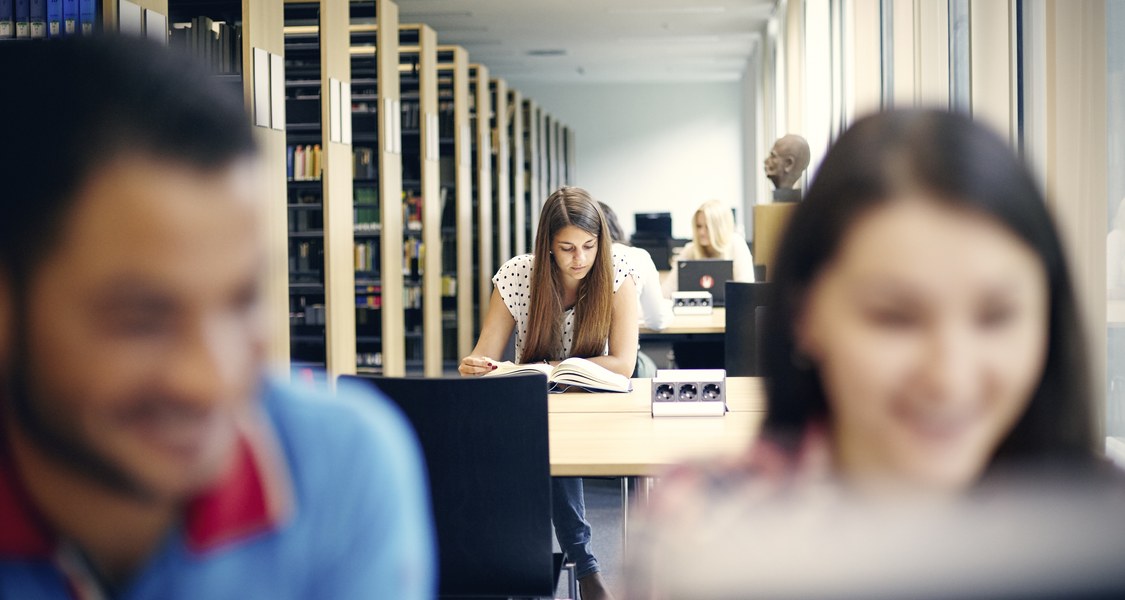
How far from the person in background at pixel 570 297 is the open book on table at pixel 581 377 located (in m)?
0.25

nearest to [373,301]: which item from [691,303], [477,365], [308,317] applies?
[308,317]

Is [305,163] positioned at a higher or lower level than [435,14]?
lower

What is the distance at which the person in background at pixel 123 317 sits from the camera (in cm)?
32

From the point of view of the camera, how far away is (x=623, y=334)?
3.05 m

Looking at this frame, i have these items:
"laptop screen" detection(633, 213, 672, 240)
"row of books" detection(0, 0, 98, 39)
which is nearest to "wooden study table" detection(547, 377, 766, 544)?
"row of books" detection(0, 0, 98, 39)

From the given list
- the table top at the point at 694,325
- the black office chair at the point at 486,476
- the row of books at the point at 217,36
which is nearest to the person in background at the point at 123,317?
the black office chair at the point at 486,476

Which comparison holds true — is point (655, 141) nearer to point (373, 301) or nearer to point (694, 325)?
point (373, 301)

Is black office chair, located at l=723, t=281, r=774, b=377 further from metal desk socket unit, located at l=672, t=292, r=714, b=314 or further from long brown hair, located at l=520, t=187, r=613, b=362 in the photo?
metal desk socket unit, located at l=672, t=292, r=714, b=314

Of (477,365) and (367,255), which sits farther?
(367,255)

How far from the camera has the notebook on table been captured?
17.7ft

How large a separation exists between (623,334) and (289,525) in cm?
266

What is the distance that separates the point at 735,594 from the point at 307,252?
6.15m

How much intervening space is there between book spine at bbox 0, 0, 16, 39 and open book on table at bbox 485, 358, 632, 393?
7.49 feet

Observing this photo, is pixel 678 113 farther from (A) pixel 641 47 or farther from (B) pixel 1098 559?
(B) pixel 1098 559
